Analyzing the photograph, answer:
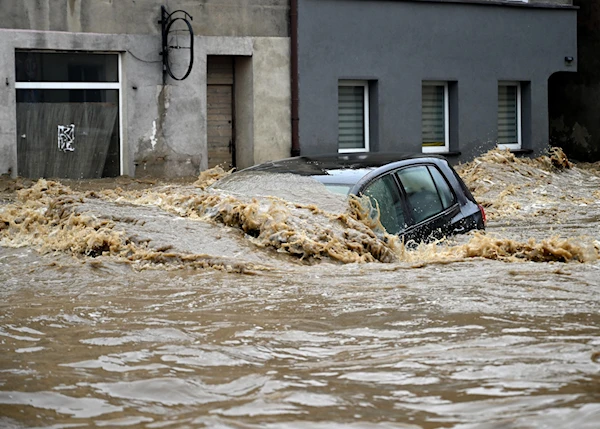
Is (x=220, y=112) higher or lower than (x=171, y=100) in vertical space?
lower

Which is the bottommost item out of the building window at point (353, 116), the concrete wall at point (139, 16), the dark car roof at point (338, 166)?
the dark car roof at point (338, 166)

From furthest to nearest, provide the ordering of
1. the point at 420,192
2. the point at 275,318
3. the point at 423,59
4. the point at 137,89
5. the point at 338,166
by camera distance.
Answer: the point at 423,59 → the point at 137,89 → the point at 338,166 → the point at 420,192 → the point at 275,318

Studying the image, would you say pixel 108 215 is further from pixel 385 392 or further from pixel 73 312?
pixel 385 392

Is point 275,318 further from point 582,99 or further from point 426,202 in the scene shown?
point 582,99

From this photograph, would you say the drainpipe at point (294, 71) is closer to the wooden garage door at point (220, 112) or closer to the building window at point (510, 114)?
the wooden garage door at point (220, 112)

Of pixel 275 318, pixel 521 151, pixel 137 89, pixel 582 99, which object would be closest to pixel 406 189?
pixel 275 318

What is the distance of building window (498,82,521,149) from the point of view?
24078 millimetres

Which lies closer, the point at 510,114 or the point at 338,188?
the point at 338,188

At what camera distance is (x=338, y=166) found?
956 cm

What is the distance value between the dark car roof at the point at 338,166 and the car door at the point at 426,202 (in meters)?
0.21

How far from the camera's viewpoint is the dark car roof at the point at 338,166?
913cm

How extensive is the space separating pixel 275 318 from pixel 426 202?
118 inches

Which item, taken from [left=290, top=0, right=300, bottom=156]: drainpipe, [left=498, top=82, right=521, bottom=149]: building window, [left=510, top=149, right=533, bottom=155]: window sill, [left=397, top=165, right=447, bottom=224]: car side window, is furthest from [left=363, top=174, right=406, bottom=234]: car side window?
[left=498, top=82, right=521, bottom=149]: building window

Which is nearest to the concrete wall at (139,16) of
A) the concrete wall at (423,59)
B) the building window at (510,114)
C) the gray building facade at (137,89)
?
the gray building facade at (137,89)
